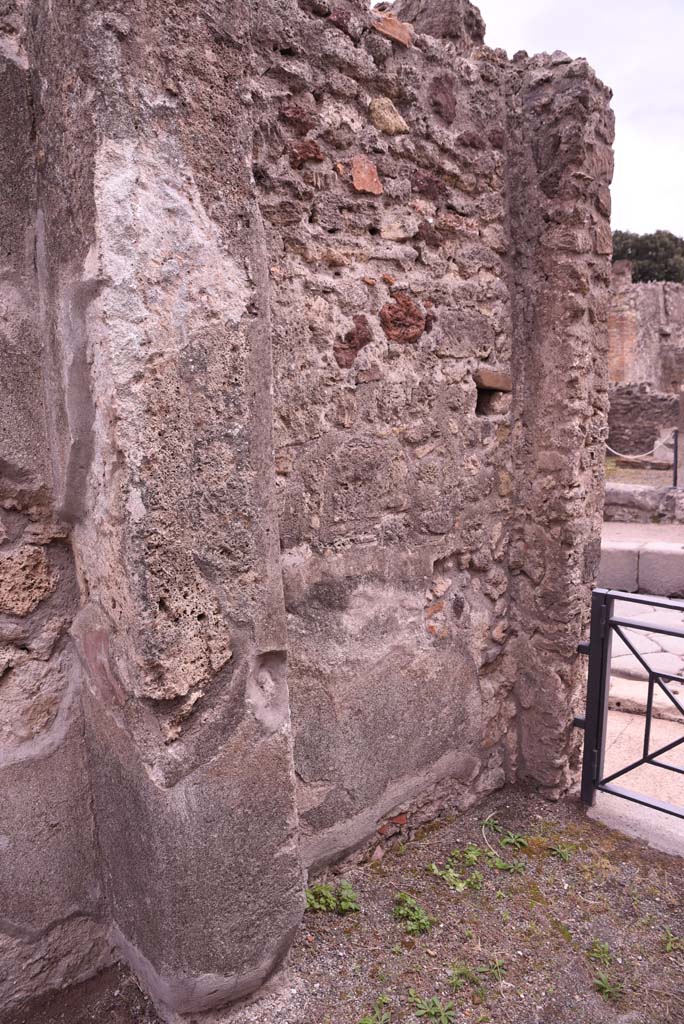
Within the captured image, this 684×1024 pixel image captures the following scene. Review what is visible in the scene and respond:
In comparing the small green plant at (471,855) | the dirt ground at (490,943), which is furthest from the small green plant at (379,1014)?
the small green plant at (471,855)

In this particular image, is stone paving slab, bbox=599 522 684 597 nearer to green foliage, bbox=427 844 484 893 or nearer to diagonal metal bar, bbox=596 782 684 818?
diagonal metal bar, bbox=596 782 684 818

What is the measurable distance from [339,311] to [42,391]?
95 cm

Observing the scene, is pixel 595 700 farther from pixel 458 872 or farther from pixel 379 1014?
pixel 379 1014

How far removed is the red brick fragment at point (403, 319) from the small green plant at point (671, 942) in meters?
1.98

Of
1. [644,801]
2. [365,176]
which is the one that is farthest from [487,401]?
[644,801]

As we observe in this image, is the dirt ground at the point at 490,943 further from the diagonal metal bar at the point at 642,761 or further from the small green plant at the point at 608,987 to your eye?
the diagonal metal bar at the point at 642,761

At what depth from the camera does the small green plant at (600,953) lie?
212 cm

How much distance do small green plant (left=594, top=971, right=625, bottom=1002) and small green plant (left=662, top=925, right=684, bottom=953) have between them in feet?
0.75

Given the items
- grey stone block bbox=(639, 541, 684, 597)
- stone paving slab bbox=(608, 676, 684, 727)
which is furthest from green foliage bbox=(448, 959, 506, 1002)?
grey stone block bbox=(639, 541, 684, 597)

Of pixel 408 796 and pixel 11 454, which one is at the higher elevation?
pixel 11 454

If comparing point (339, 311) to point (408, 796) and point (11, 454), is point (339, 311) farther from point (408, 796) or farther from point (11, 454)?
point (408, 796)

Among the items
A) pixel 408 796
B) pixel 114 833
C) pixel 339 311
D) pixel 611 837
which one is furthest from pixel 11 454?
pixel 611 837

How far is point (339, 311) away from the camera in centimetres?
221

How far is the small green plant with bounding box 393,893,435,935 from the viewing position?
2207 millimetres
